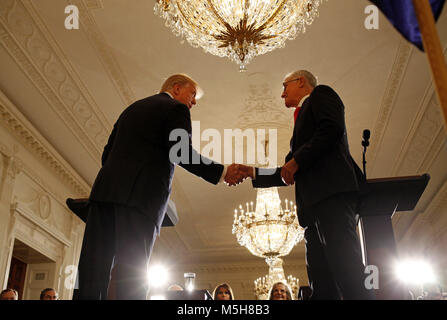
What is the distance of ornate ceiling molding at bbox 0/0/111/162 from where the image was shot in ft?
17.6

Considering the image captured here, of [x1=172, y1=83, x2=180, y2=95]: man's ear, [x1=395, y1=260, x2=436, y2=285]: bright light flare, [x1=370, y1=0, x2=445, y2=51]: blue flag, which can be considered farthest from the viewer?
[x1=395, y1=260, x2=436, y2=285]: bright light flare

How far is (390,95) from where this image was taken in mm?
6906

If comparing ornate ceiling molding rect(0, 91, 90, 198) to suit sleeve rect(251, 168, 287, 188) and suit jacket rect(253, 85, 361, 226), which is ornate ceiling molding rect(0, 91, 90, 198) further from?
suit jacket rect(253, 85, 361, 226)

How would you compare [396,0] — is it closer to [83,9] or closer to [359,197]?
[359,197]

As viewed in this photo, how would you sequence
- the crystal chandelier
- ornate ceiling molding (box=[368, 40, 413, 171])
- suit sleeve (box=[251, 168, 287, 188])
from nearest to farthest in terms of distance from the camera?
1. suit sleeve (box=[251, 168, 287, 188])
2. the crystal chandelier
3. ornate ceiling molding (box=[368, 40, 413, 171])

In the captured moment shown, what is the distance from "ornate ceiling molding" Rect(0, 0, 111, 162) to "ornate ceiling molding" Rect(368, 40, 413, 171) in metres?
4.63

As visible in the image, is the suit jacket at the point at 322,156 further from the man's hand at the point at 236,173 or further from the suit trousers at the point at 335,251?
the man's hand at the point at 236,173

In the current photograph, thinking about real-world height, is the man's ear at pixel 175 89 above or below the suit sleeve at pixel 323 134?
above

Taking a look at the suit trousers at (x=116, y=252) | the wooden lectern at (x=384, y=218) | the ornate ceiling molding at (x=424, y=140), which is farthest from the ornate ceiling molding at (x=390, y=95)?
the suit trousers at (x=116, y=252)

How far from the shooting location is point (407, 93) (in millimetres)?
6812

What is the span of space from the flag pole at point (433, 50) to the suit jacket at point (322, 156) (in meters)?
0.68

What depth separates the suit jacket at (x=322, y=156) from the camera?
85.6 inches

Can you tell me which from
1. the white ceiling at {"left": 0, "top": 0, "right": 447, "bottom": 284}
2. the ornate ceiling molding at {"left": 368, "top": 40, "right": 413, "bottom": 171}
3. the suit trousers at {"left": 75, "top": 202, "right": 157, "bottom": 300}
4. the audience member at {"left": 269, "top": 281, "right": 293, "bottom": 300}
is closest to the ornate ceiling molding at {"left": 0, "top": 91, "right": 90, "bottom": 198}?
the white ceiling at {"left": 0, "top": 0, "right": 447, "bottom": 284}
